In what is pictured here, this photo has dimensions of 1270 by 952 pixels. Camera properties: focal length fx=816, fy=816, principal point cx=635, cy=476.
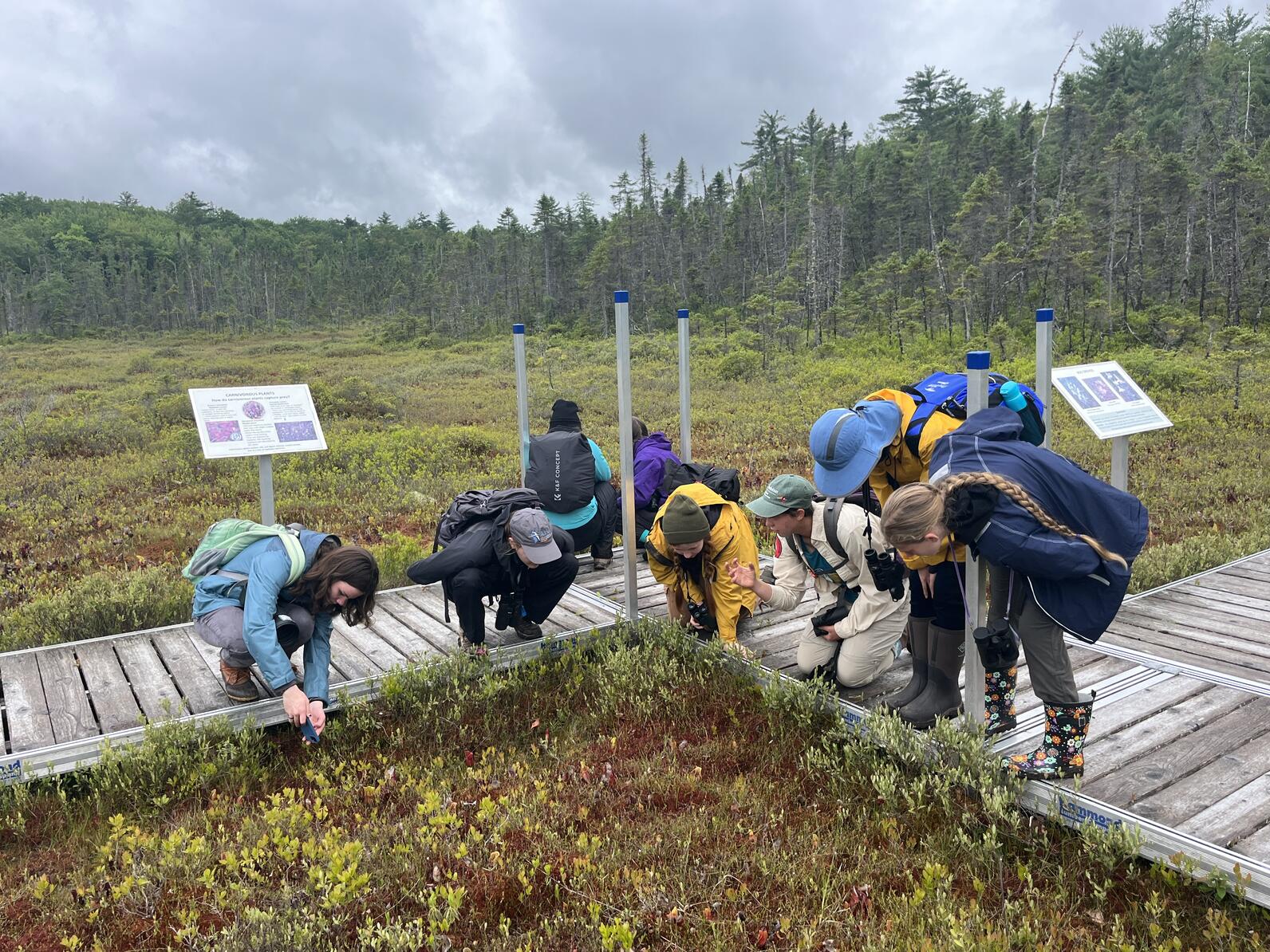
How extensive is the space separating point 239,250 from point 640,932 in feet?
343

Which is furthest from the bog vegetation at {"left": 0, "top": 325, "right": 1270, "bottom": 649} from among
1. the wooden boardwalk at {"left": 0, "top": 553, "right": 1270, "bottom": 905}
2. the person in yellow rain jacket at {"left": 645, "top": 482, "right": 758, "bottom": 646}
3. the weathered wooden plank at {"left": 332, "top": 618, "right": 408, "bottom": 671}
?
the person in yellow rain jacket at {"left": 645, "top": 482, "right": 758, "bottom": 646}

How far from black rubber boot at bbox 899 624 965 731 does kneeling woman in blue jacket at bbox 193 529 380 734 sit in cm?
303

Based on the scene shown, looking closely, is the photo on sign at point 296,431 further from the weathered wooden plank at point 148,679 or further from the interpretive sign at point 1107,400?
the interpretive sign at point 1107,400

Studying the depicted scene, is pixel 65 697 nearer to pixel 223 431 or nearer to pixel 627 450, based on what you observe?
pixel 223 431

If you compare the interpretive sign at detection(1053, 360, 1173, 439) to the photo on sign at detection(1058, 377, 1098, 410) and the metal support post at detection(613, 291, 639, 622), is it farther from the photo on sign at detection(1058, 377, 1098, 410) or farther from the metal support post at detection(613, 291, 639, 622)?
the metal support post at detection(613, 291, 639, 622)

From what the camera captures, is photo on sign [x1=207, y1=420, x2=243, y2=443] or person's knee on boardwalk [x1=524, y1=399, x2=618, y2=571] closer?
photo on sign [x1=207, y1=420, x2=243, y2=443]

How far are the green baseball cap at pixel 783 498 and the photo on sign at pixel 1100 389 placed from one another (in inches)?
120

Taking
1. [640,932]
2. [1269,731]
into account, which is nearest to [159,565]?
[640,932]

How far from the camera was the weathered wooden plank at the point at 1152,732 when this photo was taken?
385 centimetres

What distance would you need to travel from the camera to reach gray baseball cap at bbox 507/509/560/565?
5090 millimetres

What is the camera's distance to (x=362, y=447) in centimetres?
1496

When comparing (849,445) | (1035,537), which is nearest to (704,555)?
(849,445)

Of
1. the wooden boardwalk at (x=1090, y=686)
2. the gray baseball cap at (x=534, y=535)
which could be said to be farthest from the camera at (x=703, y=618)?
the gray baseball cap at (x=534, y=535)

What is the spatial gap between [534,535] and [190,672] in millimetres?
2478
